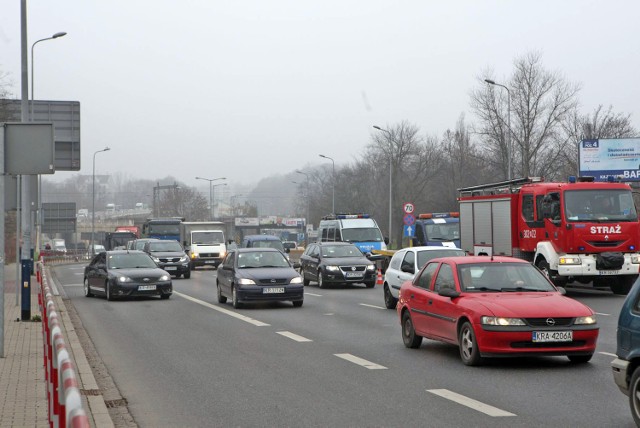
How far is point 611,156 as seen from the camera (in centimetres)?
4794

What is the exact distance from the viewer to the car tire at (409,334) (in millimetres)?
13984

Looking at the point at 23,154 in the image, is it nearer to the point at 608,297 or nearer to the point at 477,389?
the point at 477,389

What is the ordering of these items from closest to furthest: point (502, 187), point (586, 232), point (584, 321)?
1. point (584, 321)
2. point (586, 232)
3. point (502, 187)

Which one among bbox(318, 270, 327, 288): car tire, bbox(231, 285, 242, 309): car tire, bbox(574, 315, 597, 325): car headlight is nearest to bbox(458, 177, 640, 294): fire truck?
bbox(318, 270, 327, 288): car tire

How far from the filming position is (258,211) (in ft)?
569

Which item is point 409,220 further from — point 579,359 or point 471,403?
point 471,403

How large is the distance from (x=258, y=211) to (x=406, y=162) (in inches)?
3253

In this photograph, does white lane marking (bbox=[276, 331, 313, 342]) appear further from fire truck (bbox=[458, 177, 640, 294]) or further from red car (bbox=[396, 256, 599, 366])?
fire truck (bbox=[458, 177, 640, 294])

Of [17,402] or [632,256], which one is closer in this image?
[17,402]

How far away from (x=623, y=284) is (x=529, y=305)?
589 inches

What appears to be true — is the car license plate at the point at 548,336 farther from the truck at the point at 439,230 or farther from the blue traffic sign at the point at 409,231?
the blue traffic sign at the point at 409,231

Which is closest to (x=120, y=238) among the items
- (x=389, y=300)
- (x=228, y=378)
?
(x=389, y=300)

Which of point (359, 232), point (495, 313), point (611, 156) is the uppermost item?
point (611, 156)

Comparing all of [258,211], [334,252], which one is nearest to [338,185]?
[258,211]
